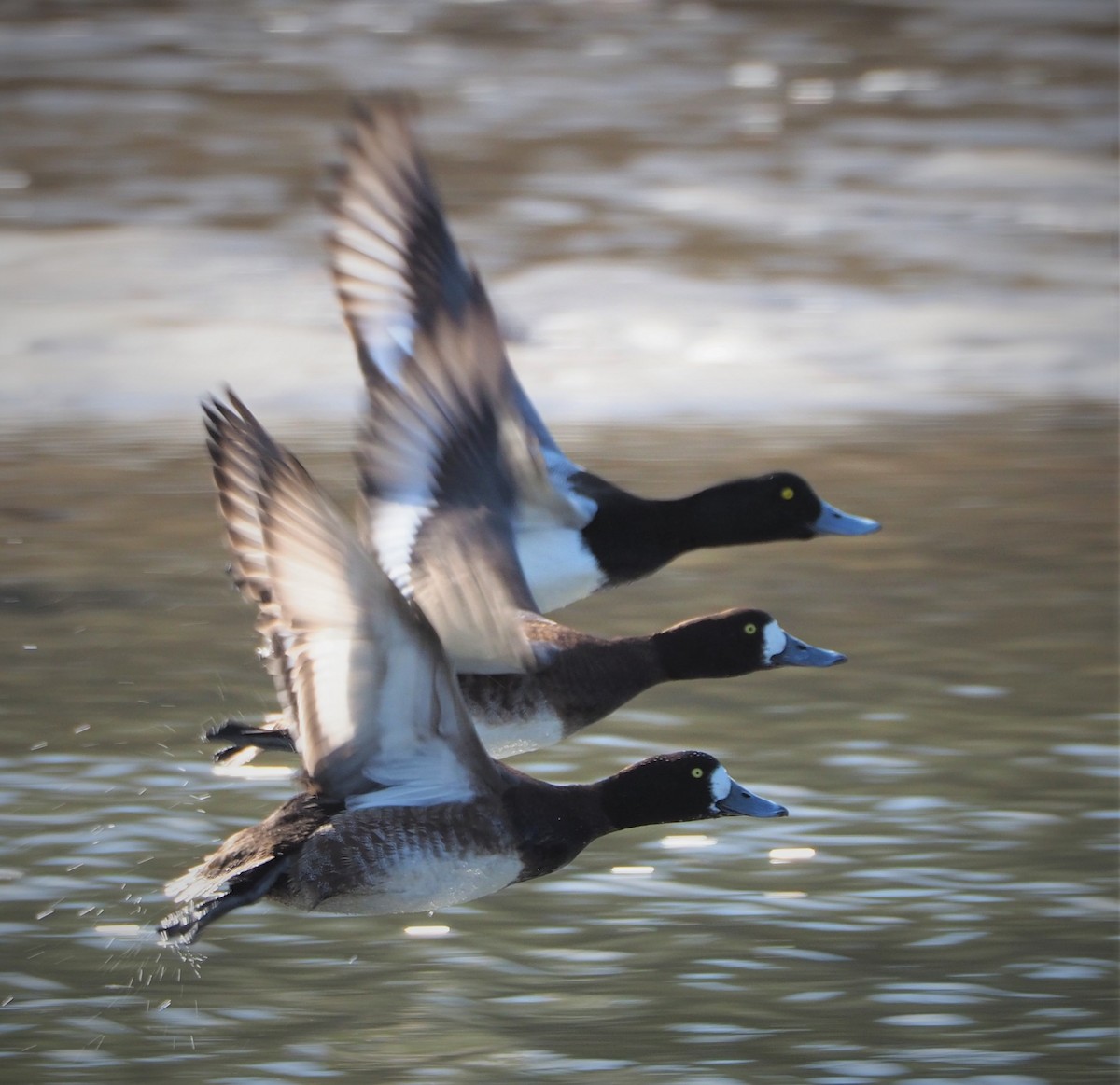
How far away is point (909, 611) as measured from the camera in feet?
28.6

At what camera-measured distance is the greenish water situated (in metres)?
5.15

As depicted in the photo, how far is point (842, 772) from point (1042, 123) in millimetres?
13284

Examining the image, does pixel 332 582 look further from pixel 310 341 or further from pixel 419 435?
pixel 310 341

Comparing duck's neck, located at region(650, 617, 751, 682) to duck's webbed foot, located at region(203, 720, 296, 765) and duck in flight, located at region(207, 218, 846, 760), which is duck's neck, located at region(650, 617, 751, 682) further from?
duck's webbed foot, located at region(203, 720, 296, 765)

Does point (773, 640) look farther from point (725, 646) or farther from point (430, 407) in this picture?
point (430, 407)

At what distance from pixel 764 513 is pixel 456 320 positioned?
145cm

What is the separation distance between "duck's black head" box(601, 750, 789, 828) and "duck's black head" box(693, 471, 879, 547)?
2324 millimetres

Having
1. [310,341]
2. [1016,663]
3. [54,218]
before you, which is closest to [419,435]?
[1016,663]

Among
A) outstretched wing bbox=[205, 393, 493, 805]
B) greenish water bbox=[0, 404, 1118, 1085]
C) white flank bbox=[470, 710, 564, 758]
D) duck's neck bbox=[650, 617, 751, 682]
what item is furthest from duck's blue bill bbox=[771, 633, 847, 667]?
outstretched wing bbox=[205, 393, 493, 805]

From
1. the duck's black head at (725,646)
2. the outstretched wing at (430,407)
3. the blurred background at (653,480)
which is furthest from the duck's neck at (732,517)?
the duck's black head at (725,646)

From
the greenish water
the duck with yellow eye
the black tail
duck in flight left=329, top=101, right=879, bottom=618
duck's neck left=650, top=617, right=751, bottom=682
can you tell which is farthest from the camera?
duck in flight left=329, top=101, right=879, bottom=618

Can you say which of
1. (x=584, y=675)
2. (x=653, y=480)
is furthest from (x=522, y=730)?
(x=653, y=480)

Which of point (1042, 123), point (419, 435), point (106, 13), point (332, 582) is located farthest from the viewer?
point (106, 13)

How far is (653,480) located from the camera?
1078cm
